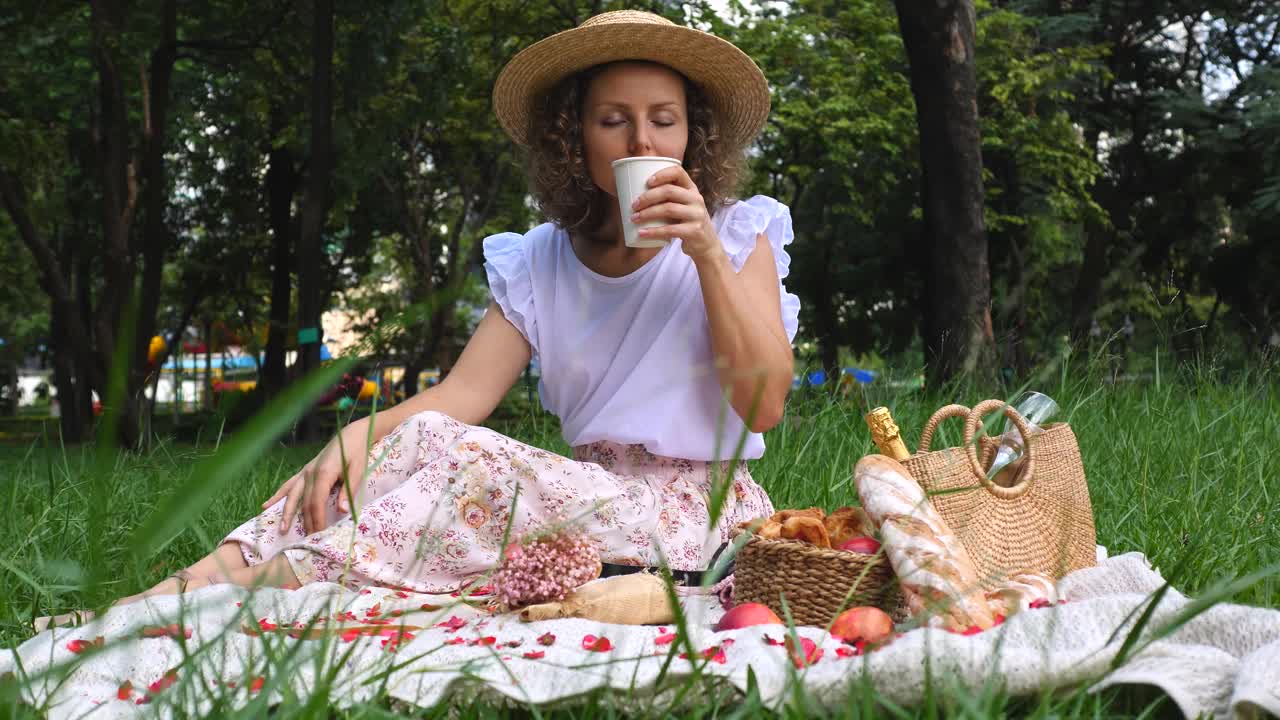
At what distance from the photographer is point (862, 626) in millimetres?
2047

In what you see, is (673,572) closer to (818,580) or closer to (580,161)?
(818,580)

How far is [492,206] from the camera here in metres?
18.0

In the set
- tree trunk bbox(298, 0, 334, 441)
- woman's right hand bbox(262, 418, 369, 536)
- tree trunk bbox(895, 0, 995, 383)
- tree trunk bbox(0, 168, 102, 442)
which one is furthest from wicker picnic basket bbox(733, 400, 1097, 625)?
tree trunk bbox(0, 168, 102, 442)

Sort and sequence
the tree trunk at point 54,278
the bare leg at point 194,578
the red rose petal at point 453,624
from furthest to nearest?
the tree trunk at point 54,278 < the bare leg at point 194,578 < the red rose petal at point 453,624

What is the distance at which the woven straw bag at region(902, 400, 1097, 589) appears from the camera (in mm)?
2473

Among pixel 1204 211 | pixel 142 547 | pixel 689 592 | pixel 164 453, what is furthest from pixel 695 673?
pixel 1204 211

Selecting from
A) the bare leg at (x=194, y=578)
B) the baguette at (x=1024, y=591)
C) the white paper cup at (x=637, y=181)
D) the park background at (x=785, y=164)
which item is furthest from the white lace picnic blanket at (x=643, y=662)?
the park background at (x=785, y=164)

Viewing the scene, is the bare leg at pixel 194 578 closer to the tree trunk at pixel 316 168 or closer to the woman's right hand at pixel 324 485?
the woman's right hand at pixel 324 485

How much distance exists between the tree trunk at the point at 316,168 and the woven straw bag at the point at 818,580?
757 cm

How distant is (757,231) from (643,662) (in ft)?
4.52

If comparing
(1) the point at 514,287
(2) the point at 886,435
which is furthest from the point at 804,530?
(1) the point at 514,287

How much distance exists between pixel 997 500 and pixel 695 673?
151 centimetres

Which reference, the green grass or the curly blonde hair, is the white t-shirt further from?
the green grass

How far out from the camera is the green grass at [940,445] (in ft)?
6.69
